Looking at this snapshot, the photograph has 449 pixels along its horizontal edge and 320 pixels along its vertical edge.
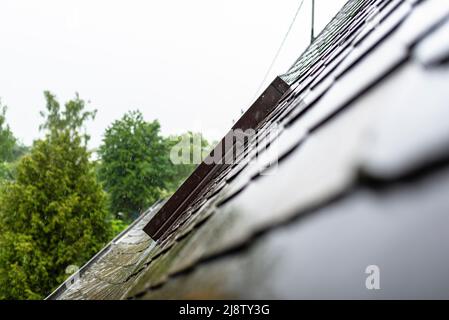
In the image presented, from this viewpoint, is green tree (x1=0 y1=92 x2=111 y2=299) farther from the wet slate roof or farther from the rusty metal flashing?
the wet slate roof

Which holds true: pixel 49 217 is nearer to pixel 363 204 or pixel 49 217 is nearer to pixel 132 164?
pixel 132 164

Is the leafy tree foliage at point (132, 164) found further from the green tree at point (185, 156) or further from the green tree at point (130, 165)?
the green tree at point (185, 156)

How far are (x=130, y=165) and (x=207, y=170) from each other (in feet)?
89.1

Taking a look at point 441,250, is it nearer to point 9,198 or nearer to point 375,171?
point 375,171

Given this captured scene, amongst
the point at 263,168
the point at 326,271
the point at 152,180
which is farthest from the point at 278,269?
the point at 152,180

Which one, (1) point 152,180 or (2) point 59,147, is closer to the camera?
(2) point 59,147

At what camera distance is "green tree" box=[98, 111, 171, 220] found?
29141mm

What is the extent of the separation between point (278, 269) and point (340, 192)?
193 millimetres

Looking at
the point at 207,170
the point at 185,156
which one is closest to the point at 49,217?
the point at 207,170

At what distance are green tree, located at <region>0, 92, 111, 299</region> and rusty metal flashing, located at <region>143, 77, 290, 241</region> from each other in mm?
14220

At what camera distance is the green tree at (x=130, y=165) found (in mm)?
29141

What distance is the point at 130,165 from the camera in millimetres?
29375

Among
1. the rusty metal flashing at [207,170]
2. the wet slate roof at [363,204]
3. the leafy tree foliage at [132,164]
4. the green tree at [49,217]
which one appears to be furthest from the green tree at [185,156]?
the wet slate roof at [363,204]

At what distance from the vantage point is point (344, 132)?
27.9 inches
